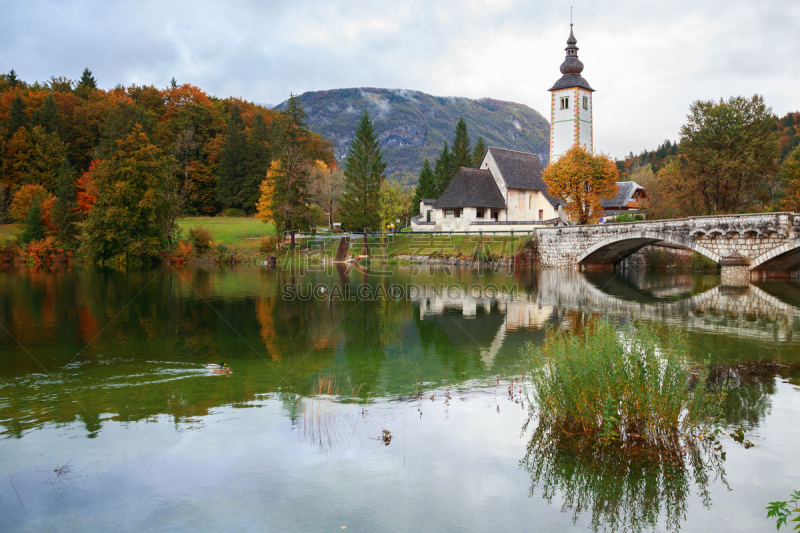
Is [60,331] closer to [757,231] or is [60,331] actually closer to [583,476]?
[583,476]

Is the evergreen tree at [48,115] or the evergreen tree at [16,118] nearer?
the evergreen tree at [16,118]

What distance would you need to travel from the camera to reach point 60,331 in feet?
52.4

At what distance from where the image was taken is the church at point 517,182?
189ft

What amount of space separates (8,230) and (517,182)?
53.0 m

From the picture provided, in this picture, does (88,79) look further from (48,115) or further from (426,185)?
(426,185)

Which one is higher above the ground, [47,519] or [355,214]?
[355,214]

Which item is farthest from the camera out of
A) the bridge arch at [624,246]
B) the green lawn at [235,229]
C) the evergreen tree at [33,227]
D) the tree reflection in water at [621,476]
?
the green lawn at [235,229]

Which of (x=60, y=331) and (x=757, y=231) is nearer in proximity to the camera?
(x=60, y=331)

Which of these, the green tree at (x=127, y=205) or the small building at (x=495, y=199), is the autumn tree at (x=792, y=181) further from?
the green tree at (x=127, y=205)

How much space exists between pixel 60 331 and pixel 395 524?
14.1 meters

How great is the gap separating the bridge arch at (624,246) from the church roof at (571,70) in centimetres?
2098

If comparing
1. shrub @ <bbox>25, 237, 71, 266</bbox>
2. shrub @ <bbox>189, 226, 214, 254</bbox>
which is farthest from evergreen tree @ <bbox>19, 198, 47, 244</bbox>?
shrub @ <bbox>189, 226, 214, 254</bbox>

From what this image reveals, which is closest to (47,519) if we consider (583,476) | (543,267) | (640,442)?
(583,476)

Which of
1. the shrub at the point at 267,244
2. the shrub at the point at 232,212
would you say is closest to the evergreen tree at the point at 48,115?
the shrub at the point at 232,212
